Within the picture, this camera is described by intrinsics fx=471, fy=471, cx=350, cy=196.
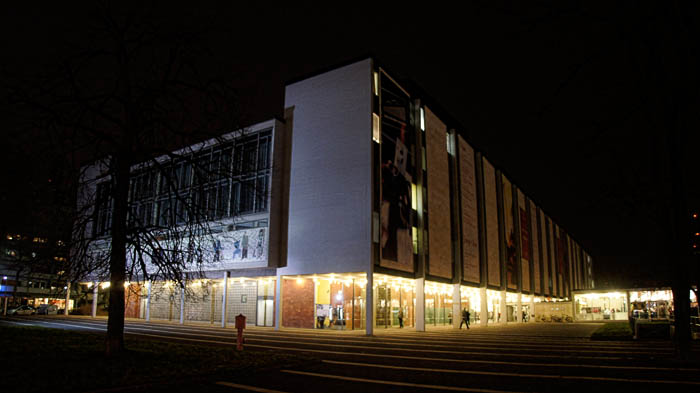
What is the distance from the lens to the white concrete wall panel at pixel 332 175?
3155 cm

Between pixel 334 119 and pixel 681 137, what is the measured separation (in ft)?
75.0

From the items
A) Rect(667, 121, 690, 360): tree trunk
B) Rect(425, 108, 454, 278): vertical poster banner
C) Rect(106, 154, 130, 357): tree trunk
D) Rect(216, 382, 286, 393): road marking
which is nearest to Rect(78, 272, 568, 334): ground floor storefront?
Rect(425, 108, 454, 278): vertical poster banner

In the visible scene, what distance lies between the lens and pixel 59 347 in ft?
49.1

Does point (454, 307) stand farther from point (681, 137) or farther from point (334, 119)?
point (681, 137)

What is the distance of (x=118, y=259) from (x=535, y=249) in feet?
229

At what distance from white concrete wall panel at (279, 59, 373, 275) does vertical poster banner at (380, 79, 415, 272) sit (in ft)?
6.23

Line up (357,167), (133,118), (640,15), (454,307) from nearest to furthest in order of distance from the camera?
(640,15)
(133,118)
(357,167)
(454,307)

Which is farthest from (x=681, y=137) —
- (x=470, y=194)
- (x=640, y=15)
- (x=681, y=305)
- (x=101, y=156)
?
(x=470, y=194)

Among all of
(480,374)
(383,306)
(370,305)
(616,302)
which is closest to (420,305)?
(383,306)

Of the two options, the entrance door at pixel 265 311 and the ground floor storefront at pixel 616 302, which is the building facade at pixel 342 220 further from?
the ground floor storefront at pixel 616 302

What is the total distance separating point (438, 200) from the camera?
41625 mm

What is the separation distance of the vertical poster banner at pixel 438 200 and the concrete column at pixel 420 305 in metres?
1.91

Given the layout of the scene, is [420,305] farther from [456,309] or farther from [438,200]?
[438,200]

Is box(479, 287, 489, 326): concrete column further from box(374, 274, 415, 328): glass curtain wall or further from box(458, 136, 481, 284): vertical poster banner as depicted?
box(374, 274, 415, 328): glass curtain wall
